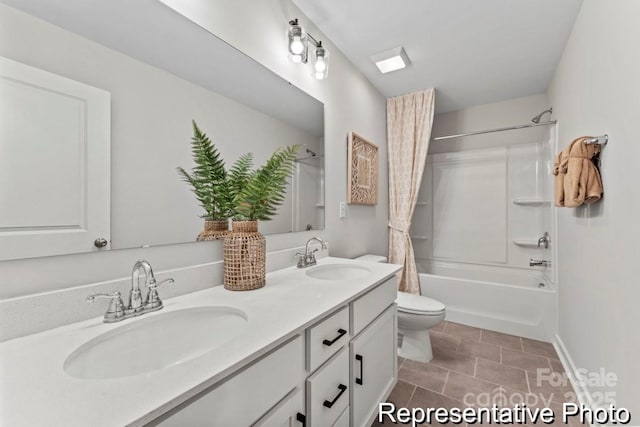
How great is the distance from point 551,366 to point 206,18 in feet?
9.56

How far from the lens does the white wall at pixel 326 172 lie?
30.7 inches

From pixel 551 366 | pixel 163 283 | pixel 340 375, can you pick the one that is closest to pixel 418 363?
pixel 551 366

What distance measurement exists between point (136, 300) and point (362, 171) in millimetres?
1898

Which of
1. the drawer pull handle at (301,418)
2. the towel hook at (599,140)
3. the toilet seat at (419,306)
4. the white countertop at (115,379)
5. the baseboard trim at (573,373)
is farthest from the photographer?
the toilet seat at (419,306)

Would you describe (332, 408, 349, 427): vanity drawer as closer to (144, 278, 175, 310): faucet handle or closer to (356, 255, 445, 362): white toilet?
(144, 278, 175, 310): faucet handle

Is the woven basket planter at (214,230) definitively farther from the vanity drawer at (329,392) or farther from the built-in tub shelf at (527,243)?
the built-in tub shelf at (527,243)

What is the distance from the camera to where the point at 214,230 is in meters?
1.20

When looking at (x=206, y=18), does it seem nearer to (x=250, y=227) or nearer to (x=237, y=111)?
(x=237, y=111)

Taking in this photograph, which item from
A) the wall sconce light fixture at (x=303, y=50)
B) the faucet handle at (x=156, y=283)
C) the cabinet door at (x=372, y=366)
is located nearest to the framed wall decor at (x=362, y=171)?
→ the wall sconce light fixture at (x=303, y=50)

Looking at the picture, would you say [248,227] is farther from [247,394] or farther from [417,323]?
[417,323]

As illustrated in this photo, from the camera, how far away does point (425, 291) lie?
111 inches

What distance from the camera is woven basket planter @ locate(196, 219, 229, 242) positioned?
1.17 meters

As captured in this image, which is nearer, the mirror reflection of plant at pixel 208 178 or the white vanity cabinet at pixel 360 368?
the white vanity cabinet at pixel 360 368

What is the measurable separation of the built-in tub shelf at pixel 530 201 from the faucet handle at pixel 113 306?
337cm
